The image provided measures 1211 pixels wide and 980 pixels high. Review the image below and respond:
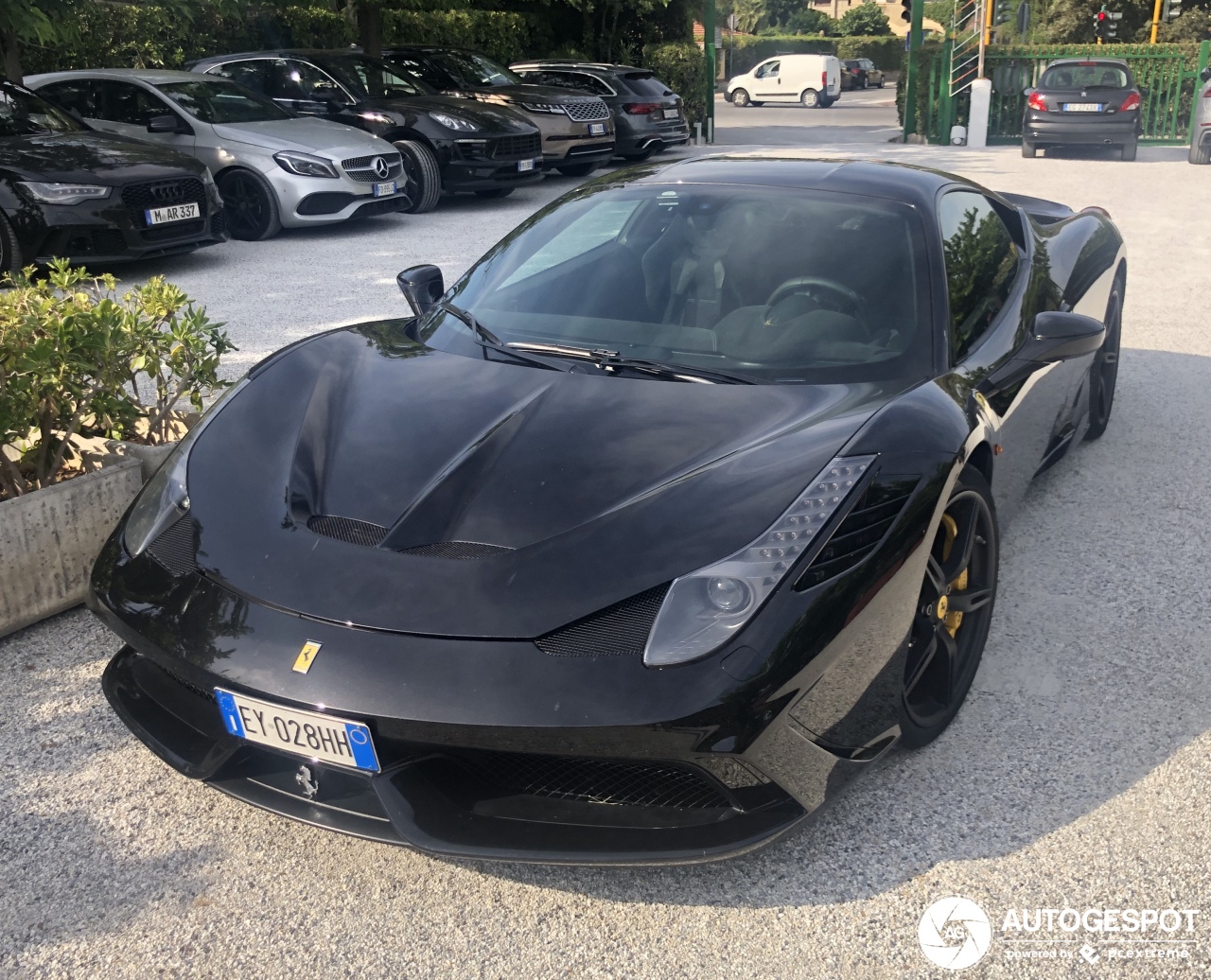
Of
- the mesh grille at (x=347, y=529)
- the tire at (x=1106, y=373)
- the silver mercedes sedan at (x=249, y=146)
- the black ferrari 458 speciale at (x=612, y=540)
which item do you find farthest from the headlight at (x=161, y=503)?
the silver mercedes sedan at (x=249, y=146)

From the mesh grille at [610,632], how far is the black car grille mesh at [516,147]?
10563 millimetres

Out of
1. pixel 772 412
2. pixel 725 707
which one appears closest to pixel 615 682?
pixel 725 707

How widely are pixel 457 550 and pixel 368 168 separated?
8.99 m

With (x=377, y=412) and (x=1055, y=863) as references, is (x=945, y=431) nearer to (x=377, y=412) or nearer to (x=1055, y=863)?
(x=1055, y=863)

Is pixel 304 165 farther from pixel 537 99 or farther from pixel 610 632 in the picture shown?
pixel 610 632

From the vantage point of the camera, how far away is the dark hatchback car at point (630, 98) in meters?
16.0

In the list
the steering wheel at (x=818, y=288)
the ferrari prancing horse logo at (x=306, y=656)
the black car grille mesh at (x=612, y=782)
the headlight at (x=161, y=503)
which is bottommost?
the black car grille mesh at (x=612, y=782)

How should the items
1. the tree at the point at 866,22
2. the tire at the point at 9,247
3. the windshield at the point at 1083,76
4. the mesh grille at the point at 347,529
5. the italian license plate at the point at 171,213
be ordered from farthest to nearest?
1. the tree at the point at 866,22
2. the windshield at the point at 1083,76
3. the italian license plate at the point at 171,213
4. the tire at the point at 9,247
5. the mesh grille at the point at 347,529

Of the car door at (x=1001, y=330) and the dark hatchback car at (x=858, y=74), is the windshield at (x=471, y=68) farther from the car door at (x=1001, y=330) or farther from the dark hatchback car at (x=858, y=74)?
the dark hatchback car at (x=858, y=74)

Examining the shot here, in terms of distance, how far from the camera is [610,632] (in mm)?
2188

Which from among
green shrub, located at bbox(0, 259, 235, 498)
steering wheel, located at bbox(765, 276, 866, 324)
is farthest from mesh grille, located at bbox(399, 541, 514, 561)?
green shrub, located at bbox(0, 259, 235, 498)

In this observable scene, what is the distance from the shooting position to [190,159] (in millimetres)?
8922

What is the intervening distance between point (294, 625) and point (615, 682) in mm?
650

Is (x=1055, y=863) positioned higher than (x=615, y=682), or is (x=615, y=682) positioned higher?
(x=615, y=682)
